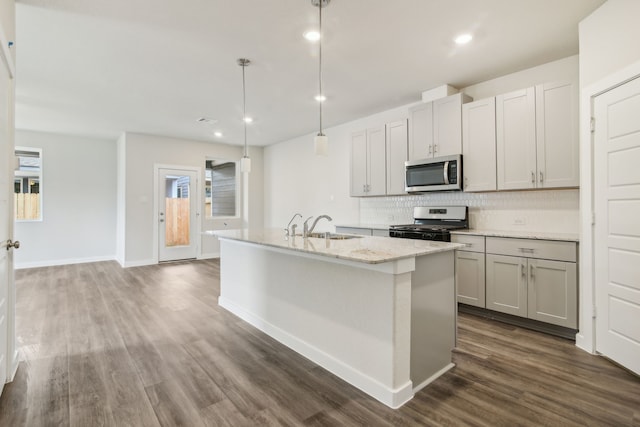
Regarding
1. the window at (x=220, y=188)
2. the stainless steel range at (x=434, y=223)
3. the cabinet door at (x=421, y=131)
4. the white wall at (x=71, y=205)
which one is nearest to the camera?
the stainless steel range at (x=434, y=223)

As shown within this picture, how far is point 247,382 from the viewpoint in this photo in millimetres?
2137

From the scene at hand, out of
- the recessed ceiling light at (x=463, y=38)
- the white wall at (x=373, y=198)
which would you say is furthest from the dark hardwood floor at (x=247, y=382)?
the recessed ceiling light at (x=463, y=38)

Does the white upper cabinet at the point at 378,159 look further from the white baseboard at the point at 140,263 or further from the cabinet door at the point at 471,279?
the white baseboard at the point at 140,263

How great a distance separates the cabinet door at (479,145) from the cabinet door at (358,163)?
1.49 meters

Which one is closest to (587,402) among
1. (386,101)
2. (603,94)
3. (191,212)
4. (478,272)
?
(478,272)

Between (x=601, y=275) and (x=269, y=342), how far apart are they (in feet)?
8.78

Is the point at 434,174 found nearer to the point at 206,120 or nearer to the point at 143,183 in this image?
the point at 206,120

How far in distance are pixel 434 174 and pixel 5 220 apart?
386 centimetres

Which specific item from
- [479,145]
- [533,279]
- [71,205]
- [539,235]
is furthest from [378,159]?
[71,205]

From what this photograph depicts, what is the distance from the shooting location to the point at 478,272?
130 inches

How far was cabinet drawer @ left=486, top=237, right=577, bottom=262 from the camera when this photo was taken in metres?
2.76

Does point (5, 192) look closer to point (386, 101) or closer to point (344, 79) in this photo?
point (344, 79)

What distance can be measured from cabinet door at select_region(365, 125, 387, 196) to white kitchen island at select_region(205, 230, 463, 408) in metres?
2.01

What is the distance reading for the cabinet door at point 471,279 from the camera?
10.8 ft
